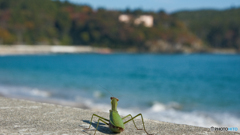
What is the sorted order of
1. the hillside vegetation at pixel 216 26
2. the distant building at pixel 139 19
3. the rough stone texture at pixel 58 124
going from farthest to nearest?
the hillside vegetation at pixel 216 26 → the distant building at pixel 139 19 → the rough stone texture at pixel 58 124

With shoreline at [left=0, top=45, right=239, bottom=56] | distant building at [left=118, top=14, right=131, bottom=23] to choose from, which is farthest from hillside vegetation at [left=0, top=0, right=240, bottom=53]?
shoreline at [left=0, top=45, right=239, bottom=56]

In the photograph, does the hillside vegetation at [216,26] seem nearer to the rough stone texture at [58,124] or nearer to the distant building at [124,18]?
the distant building at [124,18]

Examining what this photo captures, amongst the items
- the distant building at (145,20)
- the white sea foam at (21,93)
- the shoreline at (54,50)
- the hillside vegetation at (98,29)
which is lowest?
the white sea foam at (21,93)

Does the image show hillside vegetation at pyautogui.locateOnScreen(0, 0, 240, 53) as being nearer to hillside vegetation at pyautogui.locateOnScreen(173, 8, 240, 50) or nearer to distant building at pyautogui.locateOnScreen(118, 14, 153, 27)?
hillside vegetation at pyautogui.locateOnScreen(173, 8, 240, 50)

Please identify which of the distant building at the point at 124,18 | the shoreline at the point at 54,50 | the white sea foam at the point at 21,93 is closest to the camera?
the white sea foam at the point at 21,93

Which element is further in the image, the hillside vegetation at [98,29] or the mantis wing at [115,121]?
the hillside vegetation at [98,29]

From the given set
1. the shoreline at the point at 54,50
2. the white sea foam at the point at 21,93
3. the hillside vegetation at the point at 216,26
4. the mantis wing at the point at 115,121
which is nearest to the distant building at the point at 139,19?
the shoreline at the point at 54,50
